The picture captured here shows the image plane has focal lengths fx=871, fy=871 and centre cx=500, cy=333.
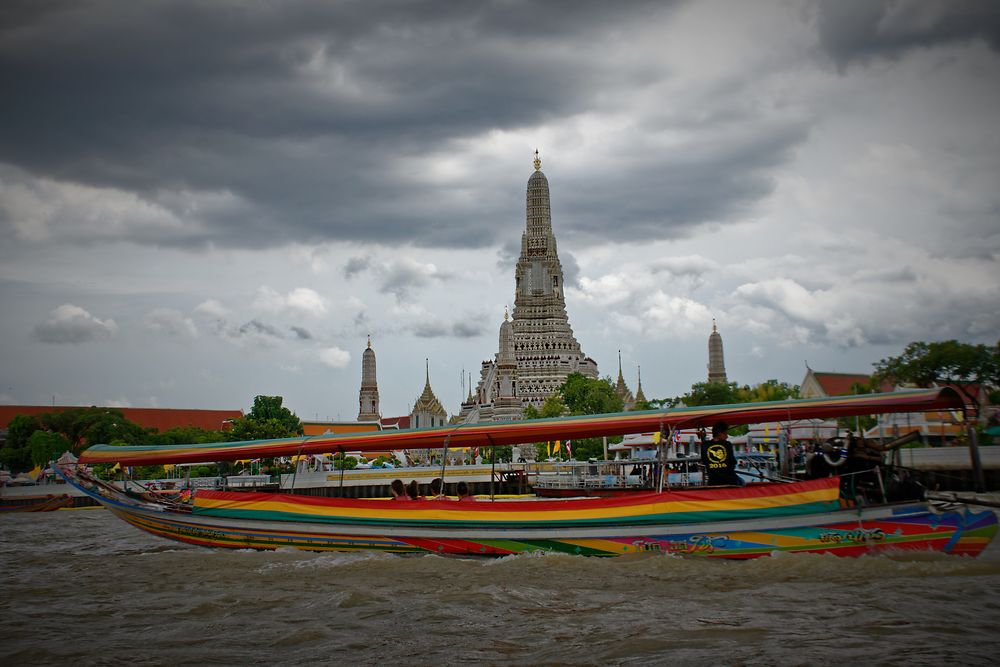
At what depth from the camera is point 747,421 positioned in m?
13.4

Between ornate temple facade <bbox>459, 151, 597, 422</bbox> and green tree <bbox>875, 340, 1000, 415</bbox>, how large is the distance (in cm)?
4214

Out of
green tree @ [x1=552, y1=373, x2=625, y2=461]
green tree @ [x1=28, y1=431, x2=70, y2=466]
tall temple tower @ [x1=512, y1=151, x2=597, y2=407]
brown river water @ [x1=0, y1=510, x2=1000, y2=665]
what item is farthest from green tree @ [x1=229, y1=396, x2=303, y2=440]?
brown river water @ [x1=0, y1=510, x2=1000, y2=665]

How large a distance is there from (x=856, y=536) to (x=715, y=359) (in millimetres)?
75854

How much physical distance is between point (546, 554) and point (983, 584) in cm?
588

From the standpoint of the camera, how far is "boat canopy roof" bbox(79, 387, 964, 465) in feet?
41.5

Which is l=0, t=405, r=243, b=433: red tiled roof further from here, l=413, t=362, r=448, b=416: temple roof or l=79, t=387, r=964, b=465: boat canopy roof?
l=79, t=387, r=964, b=465: boat canopy roof

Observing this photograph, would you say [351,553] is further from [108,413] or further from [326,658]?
[108,413]

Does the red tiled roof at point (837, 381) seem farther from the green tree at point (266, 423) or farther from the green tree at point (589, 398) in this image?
the green tree at point (266, 423)

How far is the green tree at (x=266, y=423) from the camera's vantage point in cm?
5000

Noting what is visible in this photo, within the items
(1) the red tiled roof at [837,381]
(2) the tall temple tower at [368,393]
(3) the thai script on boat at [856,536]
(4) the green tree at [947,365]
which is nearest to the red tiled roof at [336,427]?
(2) the tall temple tower at [368,393]

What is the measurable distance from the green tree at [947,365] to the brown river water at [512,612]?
29.5 m

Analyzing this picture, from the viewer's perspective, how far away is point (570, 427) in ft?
46.3

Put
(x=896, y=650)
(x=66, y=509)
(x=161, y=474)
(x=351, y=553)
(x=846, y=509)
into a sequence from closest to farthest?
(x=896, y=650) → (x=846, y=509) → (x=351, y=553) → (x=66, y=509) → (x=161, y=474)

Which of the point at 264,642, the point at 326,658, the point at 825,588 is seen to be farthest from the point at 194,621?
the point at 825,588
